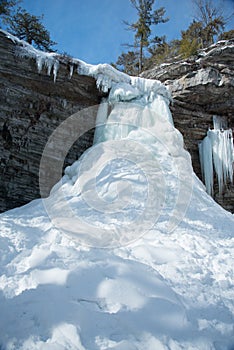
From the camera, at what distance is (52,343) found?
2.07 meters

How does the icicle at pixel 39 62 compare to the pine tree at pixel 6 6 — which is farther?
the pine tree at pixel 6 6

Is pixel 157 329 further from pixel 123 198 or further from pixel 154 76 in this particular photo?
pixel 154 76

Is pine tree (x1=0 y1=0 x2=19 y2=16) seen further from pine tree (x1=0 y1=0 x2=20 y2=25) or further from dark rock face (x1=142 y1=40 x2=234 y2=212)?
dark rock face (x1=142 y1=40 x2=234 y2=212)

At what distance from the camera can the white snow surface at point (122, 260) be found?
7.43 feet

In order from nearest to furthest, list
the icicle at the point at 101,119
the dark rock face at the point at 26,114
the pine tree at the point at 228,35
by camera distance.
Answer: the dark rock face at the point at 26,114 < the icicle at the point at 101,119 < the pine tree at the point at 228,35

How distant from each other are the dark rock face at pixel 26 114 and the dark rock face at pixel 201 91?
308 cm

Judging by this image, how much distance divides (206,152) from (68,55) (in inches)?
220

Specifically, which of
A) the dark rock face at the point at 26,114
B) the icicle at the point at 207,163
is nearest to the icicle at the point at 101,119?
the dark rock face at the point at 26,114

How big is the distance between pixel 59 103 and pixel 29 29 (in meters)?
5.11

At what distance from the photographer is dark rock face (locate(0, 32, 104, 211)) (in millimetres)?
7445

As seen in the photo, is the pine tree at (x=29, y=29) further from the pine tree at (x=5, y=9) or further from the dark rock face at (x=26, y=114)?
the dark rock face at (x=26, y=114)

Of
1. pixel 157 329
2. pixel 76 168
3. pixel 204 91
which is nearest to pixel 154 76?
pixel 204 91

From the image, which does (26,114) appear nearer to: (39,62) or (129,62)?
(39,62)

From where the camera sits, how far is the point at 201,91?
934 centimetres
